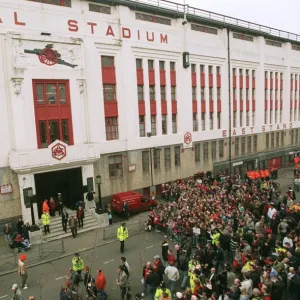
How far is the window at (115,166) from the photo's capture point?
2742 centimetres

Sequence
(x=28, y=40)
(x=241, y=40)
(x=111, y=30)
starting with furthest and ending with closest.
→ 1. (x=241, y=40)
2. (x=111, y=30)
3. (x=28, y=40)

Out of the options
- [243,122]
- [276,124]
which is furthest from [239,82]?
[276,124]

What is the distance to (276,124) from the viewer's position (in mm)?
45812

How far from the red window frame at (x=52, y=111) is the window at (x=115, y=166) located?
4.25m

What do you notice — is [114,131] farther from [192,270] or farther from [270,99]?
[270,99]

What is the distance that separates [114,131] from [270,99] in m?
27.8

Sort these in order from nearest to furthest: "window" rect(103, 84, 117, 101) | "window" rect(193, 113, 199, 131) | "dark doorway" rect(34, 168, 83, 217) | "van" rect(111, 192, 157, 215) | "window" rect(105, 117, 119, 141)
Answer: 1. "van" rect(111, 192, 157, 215)
2. "dark doorway" rect(34, 168, 83, 217)
3. "window" rect(103, 84, 117, 101)
4. "window" rect(105, 117, 119, 141)
5. "window" rect(193, 113, 199, 131)

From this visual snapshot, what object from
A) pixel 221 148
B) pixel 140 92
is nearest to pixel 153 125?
pixel 140 92

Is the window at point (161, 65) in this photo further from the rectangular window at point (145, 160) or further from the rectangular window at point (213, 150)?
the rectangular window at point (213, 150)

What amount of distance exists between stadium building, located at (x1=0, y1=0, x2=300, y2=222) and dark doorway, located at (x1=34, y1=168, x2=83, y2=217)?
0.09m

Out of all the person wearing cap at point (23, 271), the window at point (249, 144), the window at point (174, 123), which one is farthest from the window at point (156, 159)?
the person wearing cap at point (23, 271)

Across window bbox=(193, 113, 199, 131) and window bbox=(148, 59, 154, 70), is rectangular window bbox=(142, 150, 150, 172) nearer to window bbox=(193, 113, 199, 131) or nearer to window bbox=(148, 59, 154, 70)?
window bbox=(193, 113, 199, 131)

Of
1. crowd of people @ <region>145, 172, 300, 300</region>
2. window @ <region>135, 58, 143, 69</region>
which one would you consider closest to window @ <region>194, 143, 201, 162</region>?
crowd of people @ <region>145, 172, 300, 300</region>

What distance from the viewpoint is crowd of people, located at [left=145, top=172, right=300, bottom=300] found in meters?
11.0
